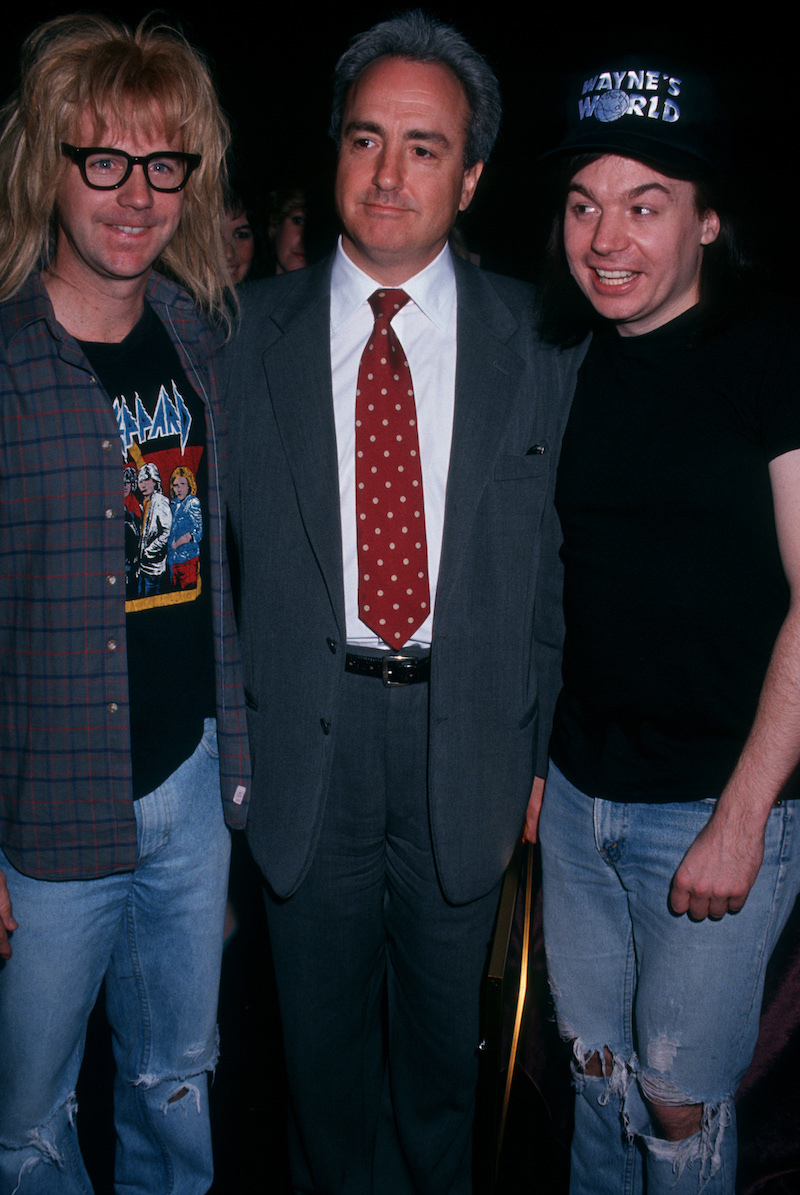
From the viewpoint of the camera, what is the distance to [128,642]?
4.56ft

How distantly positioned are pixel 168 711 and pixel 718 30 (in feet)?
8.28

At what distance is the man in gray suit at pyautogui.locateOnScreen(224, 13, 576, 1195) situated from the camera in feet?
4.93

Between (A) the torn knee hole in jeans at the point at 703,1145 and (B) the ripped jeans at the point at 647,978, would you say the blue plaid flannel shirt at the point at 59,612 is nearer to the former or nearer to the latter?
(B) the ripped jeans at the point at 647,978

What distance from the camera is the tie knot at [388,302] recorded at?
5.08 feet

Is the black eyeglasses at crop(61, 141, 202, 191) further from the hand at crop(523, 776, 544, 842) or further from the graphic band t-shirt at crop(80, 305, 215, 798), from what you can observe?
the hand at crop(523, 776, 544, 842)

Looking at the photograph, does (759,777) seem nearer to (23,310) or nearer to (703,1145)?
(703,1145)

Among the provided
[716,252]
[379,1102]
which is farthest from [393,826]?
[716,252]

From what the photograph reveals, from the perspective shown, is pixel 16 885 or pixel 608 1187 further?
pixel 608 1187

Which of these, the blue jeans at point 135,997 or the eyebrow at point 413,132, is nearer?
the blue jeans at point 135,997

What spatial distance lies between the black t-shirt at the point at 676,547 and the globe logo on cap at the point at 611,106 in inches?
12.8

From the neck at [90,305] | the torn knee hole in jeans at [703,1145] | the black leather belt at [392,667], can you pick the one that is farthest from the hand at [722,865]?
the neck at [90,305]

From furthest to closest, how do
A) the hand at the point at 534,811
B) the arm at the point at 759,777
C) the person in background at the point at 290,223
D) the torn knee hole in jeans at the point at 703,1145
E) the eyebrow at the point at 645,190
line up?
the person in background at the point at 290,223
the hand at the point at 534,811
the torn knee hole in jeans at the point at 703,1145
the eyebrow at the point at 645,190
the arm at the point at 759,777

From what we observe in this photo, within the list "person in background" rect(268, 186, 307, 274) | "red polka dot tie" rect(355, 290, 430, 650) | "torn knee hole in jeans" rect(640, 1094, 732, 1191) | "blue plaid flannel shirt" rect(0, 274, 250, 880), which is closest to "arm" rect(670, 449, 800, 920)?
"torn knee hole in jeans" rect(640, 1094, 732, 1191)

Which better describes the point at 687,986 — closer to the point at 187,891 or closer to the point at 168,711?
the point at 187,891
